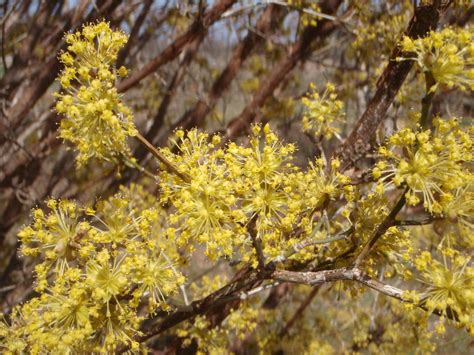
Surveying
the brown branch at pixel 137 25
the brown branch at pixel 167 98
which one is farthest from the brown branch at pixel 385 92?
the brown branch at pixel 167 98

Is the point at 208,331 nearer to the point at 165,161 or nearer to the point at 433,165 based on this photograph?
the point at 165,161

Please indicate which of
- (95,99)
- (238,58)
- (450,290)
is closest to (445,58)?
(450,290)

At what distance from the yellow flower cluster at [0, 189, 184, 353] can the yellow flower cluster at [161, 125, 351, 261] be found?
0.61 ft

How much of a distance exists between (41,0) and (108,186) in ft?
7.26

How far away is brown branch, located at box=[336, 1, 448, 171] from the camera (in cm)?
180

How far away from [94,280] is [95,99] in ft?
2.08

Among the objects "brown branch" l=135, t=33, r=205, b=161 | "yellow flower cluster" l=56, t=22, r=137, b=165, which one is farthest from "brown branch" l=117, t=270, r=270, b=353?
"brown branch" l=135, t=33, r=205, b=161

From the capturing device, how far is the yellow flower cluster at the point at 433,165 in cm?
139

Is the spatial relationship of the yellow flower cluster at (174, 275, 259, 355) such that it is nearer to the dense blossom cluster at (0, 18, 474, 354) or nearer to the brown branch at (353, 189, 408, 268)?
the dense blossom cluster at (0, 18, 474, 354)

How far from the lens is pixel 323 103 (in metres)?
2.82

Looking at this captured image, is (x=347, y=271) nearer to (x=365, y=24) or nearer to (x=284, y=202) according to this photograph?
(x=284, y=202)

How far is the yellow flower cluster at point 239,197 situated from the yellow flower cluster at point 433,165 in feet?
0.97

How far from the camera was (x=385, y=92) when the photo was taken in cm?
213

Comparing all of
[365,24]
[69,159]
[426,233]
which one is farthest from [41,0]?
[426,233]
